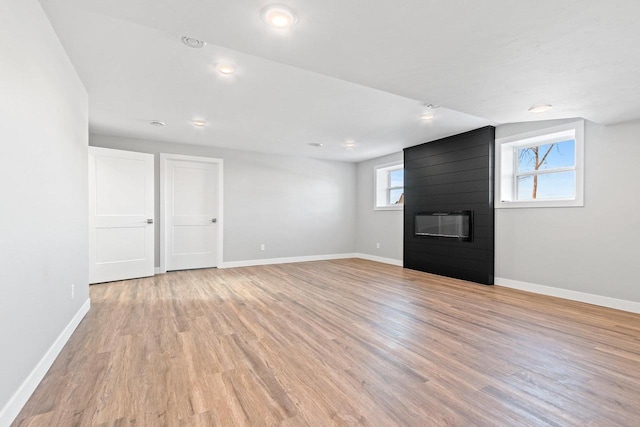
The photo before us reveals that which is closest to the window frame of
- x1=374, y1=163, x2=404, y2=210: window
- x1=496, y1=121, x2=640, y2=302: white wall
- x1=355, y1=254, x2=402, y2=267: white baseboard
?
x1=374, y1=163, x2=404, y2=210: window

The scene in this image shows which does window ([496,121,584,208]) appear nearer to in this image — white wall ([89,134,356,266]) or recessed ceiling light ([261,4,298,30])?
white wall ([89,134,356,266])

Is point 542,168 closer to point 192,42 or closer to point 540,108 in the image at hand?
point 540,108

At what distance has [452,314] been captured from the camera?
311 centimetres

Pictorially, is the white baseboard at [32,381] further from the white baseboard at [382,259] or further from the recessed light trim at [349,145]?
the white baseboard at [382,259]

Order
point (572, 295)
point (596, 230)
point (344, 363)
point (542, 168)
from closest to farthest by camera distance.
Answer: point (344, 363) < point (596, 230) < point (572, 295) < point (542, 168)

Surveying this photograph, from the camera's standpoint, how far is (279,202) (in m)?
6.58

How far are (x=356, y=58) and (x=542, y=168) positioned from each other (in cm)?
357

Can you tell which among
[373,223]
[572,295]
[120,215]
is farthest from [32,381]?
[373,223]

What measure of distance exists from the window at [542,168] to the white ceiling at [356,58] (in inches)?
25.1

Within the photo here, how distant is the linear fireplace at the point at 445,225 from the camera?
15.8 ft

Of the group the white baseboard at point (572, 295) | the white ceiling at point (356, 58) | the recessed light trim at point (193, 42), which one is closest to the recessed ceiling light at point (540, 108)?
the white ceiling at point (356, 58)

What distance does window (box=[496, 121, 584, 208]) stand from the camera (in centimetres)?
375

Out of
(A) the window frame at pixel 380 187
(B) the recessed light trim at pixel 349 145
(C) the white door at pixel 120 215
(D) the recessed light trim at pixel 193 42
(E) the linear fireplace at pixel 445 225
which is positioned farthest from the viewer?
(A) the window frame at pixel 380 187

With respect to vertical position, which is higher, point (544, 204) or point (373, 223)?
→ point (544, 204)
